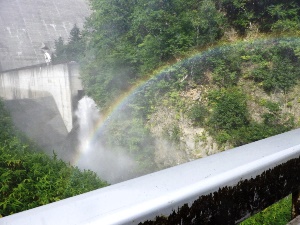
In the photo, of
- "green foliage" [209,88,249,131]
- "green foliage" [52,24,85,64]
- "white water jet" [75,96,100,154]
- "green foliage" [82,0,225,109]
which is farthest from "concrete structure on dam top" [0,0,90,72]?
"green foliage" [209,88,249,131]

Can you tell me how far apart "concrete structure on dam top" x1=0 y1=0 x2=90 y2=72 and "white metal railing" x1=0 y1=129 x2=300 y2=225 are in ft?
59.7

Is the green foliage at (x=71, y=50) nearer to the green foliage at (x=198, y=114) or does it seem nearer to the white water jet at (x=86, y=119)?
the white water jet at (x=86, y=119)

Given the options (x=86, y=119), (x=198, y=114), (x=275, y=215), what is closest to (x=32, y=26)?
(x=86, y=119)

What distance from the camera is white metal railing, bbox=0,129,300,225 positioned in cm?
50

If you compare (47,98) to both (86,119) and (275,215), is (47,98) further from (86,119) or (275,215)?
(275,215)

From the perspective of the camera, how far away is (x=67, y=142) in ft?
41.5

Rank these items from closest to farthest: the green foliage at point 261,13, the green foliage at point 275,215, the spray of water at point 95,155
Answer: the green foliage at point 275,215 < the green foliage at point 261,13 < the spray of water at point 95,155

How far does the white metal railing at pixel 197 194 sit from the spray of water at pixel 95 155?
855 cm

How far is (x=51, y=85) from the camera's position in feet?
40.5

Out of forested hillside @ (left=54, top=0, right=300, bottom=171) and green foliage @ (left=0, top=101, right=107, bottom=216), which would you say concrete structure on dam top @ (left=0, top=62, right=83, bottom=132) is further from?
green foliage @ (left=0, top=101, right=107, bottom=216)

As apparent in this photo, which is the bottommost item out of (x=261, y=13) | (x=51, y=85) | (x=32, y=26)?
(x=51, y=85)

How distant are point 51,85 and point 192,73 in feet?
19.6

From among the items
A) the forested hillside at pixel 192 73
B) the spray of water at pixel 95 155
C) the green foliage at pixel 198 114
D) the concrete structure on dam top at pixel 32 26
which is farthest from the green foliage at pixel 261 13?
the concrete structure on dam top at pixel 32 26

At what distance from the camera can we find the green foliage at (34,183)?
8.39 ft
